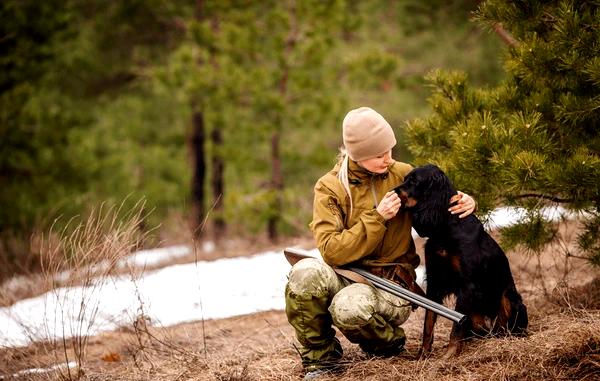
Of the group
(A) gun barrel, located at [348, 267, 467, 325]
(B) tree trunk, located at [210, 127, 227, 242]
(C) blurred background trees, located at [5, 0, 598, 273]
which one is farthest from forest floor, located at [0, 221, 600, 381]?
(B) tree trunk, located at [210, 127, 227, 242]

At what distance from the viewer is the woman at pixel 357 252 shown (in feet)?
11.6

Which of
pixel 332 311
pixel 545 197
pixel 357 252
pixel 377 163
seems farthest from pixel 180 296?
pixel 545 197

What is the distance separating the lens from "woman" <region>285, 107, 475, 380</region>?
11.6ft

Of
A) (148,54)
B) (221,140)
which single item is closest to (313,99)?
(221,140)

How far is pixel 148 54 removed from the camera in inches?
613

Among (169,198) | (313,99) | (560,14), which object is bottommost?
(169,198)

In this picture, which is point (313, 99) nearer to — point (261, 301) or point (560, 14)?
point (261, 301)

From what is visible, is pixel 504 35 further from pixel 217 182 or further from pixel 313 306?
pixel 217 182

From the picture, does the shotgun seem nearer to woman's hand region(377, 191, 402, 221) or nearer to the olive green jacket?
the olive green jacket

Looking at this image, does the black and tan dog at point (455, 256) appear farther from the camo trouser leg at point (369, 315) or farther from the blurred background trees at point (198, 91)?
the blurred background trees at point (198, 91)

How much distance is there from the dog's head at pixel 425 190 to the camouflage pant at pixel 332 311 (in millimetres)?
539

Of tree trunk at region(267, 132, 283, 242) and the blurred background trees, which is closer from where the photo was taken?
the blurred background trees

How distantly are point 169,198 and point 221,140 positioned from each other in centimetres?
233

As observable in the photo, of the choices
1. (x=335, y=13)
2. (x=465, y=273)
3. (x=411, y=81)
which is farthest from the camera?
(x=411, y=81)
